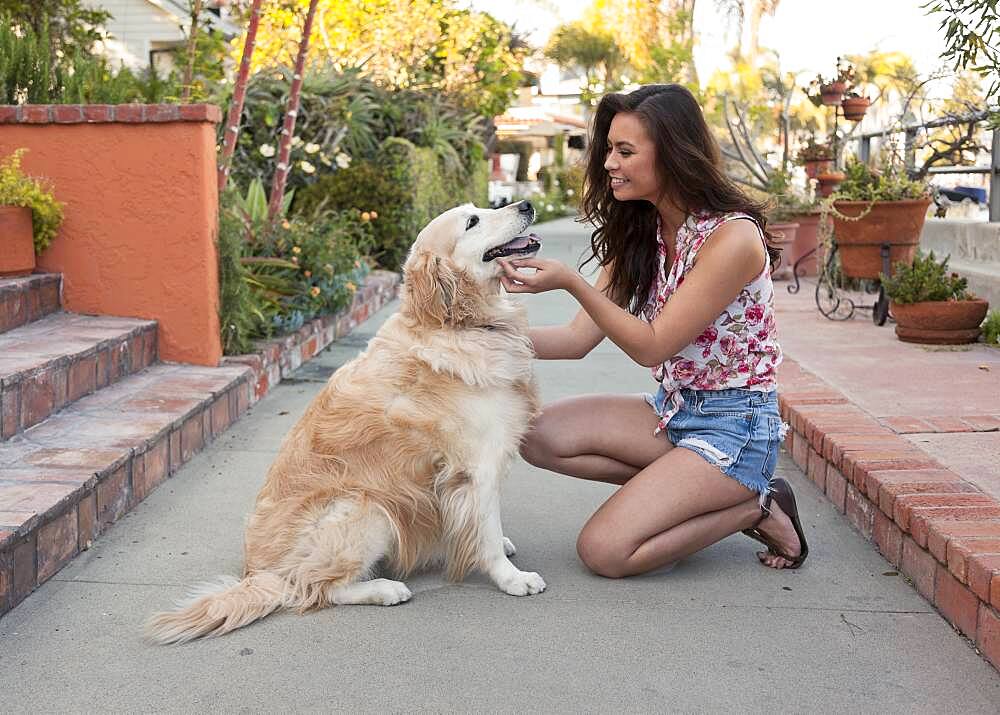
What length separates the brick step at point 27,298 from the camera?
5.39 m

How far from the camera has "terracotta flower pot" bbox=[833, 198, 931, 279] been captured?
25.6 feet

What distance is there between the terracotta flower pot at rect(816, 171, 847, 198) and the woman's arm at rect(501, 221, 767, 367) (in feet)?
23.5

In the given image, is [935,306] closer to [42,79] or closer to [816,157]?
[816,157]

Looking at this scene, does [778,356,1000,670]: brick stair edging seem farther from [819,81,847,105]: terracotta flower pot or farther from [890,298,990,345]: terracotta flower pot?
[819,81,847,105]: terracotta flower pot

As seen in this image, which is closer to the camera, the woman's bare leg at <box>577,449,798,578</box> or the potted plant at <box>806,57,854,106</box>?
the woman's bare leg at <box>577,449,798,578</box>

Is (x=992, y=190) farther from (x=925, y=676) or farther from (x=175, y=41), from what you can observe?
(x=175, y=41)

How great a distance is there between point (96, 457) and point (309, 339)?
3.64 m

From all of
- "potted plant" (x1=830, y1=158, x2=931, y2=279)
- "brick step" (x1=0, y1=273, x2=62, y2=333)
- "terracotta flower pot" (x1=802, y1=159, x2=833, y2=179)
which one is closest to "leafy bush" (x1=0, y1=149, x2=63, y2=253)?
"brick step" (x1=0, y1=273, x2=62, y2=333)

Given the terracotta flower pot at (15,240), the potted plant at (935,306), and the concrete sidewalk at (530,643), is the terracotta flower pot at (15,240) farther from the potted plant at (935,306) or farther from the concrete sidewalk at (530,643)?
the potted plant at (935,306)

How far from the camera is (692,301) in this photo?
347 centimetres

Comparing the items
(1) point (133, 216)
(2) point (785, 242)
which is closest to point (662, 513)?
(1) point (133, 216)

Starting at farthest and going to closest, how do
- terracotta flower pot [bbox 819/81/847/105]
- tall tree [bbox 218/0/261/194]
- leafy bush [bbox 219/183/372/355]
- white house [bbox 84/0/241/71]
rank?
white house [bbox 84/0/241/71] → terracotta flower pot [bbox 819/81/847/105] → tall tree [bbox 218/0/261/194] → leafy bush [bbox 219/183/372/355]

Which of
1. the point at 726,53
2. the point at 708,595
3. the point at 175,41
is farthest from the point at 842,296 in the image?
the point at 726,53

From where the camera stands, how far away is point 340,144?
11867 millimetres
